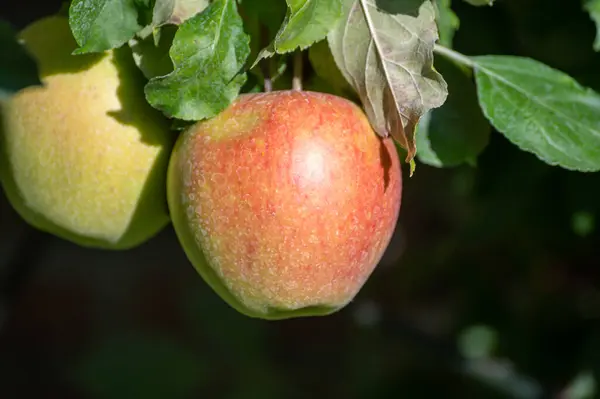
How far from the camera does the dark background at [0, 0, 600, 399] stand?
1.36m

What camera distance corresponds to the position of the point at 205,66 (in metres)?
0.80

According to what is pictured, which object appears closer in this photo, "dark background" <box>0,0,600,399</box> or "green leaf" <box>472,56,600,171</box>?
"green leaf" <box>472,56,600,171</box>

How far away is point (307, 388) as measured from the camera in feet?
10.6

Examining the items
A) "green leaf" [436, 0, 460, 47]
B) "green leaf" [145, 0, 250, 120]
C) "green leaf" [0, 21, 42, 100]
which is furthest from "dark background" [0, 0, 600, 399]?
"green leaf" [0, 21, 42, 100]

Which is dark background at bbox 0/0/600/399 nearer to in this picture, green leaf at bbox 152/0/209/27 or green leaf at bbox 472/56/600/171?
green leaf at bbox 472/56/600/171

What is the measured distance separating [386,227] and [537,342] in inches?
35.8

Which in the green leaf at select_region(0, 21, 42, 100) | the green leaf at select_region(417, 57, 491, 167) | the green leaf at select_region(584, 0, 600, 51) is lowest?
the green leaf at select_region(417, 57, 491, 167)

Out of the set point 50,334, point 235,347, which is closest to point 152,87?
point 235,347

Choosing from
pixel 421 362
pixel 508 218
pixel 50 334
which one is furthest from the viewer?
pixel 50 334

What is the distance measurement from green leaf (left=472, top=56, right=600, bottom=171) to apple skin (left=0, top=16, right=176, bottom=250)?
34 cm

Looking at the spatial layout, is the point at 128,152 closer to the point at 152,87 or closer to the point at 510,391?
the point at 152,87

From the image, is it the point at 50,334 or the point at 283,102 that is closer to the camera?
the point at 283,102

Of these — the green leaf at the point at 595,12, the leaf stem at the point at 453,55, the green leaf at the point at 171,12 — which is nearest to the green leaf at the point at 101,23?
the green leaf at the point at 171,12

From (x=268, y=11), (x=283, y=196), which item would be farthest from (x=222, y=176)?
(x=268, y=11)
